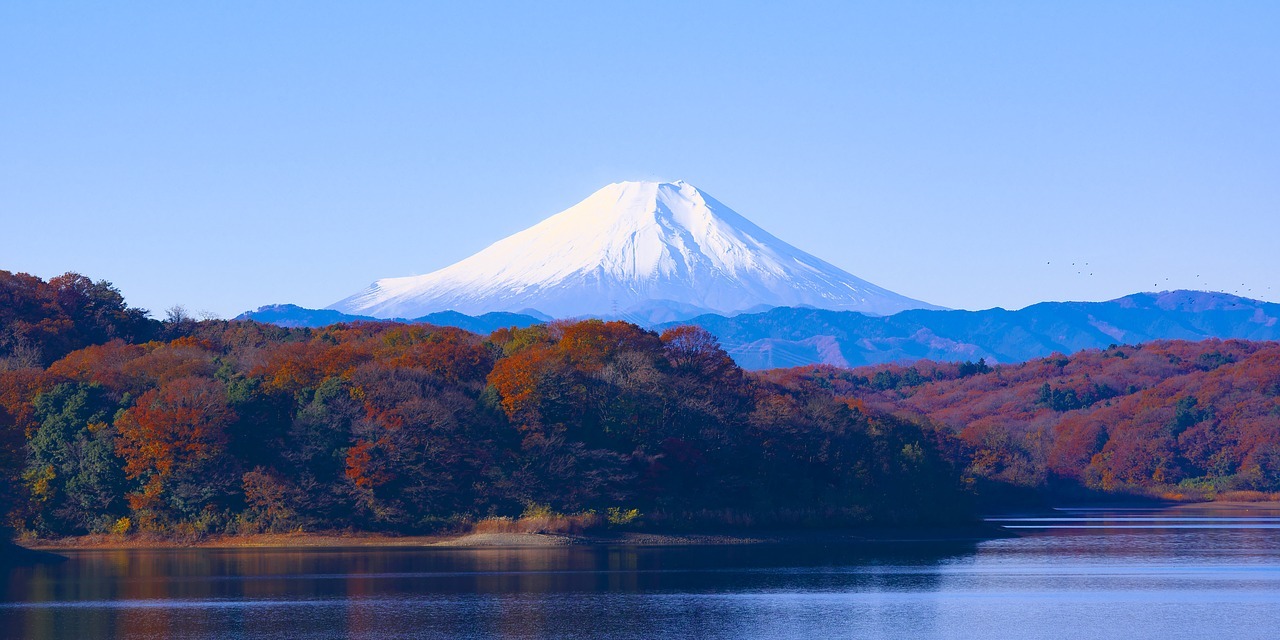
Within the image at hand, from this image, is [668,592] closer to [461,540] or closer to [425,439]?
[461,540]

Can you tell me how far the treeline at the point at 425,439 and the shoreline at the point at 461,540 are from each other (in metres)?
0.70

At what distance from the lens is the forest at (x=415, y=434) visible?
70.4 meters

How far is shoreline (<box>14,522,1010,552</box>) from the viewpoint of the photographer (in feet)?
228

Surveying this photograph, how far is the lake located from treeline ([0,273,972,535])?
3689 millimetres

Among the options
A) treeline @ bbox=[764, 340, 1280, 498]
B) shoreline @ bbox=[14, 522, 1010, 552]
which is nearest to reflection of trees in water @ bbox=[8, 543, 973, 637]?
shoreline @ bbox=[14, 522, 1010, 552]

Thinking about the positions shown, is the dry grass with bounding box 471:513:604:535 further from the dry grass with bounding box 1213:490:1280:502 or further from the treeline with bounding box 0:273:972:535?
the dry grass with bounding box 1213:490:1280:502

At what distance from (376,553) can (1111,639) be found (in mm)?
36487

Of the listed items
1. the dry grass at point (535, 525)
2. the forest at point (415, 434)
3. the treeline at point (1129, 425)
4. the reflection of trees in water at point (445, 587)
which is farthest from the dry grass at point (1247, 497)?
the dry grass at point (535, 525)

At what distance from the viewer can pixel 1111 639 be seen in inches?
1570

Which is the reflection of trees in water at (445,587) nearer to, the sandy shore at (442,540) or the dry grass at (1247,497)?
the sandy shore at (442,540)

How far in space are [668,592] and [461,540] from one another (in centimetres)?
2284

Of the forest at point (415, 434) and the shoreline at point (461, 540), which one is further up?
the forest at point (415, 434)

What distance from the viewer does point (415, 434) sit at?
7206cm

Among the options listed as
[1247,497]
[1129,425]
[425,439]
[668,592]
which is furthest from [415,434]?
[1129,425]
